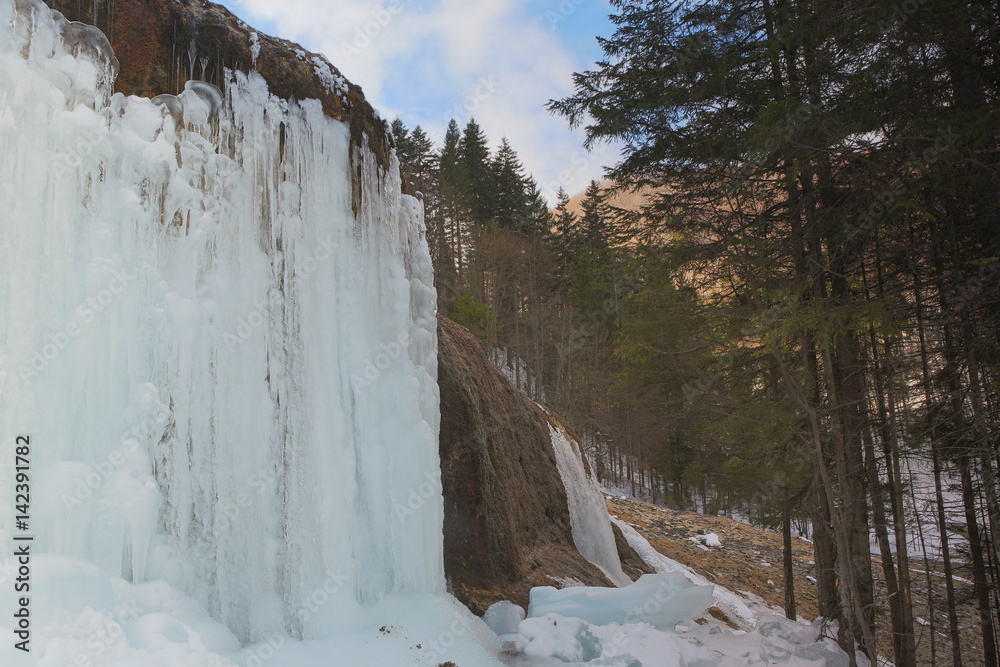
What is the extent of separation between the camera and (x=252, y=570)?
4.41 metres

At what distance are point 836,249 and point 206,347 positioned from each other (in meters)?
6.96

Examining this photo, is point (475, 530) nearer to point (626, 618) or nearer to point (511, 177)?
point (626, 618)

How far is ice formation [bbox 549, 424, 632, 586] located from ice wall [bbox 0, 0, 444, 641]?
165 inches

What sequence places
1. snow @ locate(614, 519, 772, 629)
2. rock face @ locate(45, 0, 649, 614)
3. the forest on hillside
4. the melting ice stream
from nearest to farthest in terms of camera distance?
1. the melting ice stream
2. rock face @ locate(45, 0, 649, 614)
3. the forest on hillside
4. snow @ locate(614, 519, 772, 629)

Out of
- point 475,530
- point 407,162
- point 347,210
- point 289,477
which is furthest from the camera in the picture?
point 407,162

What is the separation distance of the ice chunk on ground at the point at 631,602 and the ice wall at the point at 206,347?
126 cm

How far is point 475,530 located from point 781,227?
656 cm

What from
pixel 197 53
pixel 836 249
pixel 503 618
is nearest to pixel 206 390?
pixel 197 53

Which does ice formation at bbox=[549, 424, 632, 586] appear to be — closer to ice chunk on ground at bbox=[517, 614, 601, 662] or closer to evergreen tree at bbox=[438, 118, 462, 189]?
ice chunk on ground at bbox=[517, 614, 601, 662]

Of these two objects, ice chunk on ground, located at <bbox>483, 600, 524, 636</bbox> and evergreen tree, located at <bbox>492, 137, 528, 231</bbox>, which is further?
evergreen tree, located at <bbox>492, 137, 528, 231</bbox>

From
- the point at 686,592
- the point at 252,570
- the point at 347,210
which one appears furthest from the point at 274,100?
the point at 686,592

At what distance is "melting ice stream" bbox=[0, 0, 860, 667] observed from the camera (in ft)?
12.1

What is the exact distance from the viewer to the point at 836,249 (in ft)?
22.2

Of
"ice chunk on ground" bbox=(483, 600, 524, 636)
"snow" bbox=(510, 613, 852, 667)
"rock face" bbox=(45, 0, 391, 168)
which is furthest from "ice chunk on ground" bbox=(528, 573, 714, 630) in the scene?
"rock face" bbox=(45, 0, 391, 168)
